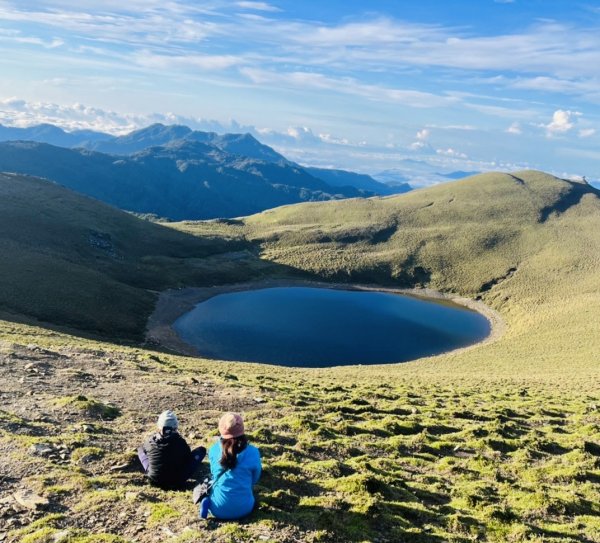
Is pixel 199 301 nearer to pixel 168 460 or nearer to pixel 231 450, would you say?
pixel 168 460

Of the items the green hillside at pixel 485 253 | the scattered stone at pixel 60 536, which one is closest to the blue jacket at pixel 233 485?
the scattered stone at pixel 60 536

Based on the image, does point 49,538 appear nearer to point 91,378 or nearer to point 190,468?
point 190,468

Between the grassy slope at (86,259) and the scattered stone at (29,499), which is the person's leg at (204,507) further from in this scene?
the grassy slope at (86,259)

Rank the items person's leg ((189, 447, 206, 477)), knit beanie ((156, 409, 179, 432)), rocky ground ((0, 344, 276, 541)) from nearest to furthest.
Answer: rocky ground ((0, 344, 276, 541)) → knit beanie ((156, 409, 179, 432)) → person's leg ((189, 447, 206, 477))

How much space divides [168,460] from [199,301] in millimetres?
→ 97348

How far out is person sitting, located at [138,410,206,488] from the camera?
12.5 metres

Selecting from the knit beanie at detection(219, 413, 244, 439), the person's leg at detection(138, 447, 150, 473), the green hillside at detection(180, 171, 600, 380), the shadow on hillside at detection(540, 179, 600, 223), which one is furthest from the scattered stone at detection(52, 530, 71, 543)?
the shadow on hillside at detection(540, 179, 600, 223)

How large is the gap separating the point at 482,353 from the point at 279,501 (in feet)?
228

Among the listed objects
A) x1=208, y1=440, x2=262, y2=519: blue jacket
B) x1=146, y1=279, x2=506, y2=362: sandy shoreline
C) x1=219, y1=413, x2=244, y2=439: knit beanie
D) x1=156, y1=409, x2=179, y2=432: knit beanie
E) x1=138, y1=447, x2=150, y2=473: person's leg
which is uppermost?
x1=219, y1=413, x2=244, y2=439: knit beanie

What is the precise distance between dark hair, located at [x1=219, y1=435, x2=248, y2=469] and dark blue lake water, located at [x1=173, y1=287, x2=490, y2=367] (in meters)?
60.7

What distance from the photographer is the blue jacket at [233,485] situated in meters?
11.0

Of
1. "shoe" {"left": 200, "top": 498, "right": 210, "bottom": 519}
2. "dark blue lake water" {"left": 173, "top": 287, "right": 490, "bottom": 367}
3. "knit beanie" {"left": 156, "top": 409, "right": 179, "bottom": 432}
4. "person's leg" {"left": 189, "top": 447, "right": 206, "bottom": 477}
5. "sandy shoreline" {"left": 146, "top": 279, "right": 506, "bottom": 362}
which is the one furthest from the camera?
"sandy shoreline" {"left": 146, "top": 279, "right": 506, "bottom": 362}

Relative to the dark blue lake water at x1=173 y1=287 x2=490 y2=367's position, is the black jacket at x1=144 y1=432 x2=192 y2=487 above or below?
above

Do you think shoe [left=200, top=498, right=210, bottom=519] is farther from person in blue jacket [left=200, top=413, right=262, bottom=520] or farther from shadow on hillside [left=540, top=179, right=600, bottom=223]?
shadow on hillside [left=540, top=179, right=600, bottom=223]
